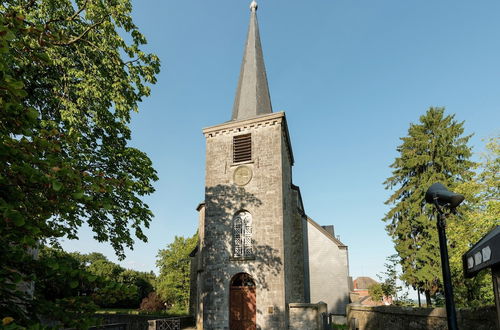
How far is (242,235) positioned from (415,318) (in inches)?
376

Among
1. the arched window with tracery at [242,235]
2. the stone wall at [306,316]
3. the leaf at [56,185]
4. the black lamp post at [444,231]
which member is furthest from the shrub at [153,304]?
the leaf at [56,185]

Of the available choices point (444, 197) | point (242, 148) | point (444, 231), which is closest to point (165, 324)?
point (242, 148)

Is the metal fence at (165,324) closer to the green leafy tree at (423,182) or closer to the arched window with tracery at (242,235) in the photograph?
the arched window with tracery at (242,235)

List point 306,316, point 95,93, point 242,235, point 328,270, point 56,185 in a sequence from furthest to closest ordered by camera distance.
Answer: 1. point 328,270
2. point 242,235
3. point 306,316
4. point 95,93
5. point 56,185

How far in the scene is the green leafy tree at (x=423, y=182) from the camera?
20.9m

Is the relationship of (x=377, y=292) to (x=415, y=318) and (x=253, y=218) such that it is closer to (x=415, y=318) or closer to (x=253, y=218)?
(x=253, y=218)

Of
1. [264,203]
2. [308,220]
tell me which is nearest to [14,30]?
[264,203]

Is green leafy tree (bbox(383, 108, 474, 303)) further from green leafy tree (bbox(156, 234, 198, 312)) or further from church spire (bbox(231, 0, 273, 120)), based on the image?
green leafy tree (bbox(156, 234, 198, 312))

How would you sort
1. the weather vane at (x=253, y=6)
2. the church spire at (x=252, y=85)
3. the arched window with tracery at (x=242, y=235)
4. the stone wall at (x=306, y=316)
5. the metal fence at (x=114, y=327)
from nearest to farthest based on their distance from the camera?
the metal fence at (x=114, y=327) < the stone wall at (x=306, y=316) < the arched window with tracery at (x=242, y=235) < the church spire at (x=252, y=85) < the weather vane at (x=253, y=6)

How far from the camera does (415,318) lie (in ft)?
30.0

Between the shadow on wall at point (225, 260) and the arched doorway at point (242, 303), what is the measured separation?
294 millimetres

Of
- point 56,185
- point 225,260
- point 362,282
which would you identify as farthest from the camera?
point 362,282

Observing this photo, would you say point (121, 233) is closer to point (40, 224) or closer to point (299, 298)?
point (40, 224)

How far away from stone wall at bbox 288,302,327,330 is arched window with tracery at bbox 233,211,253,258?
11.3ft
